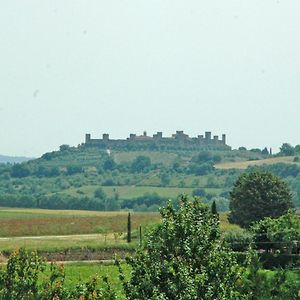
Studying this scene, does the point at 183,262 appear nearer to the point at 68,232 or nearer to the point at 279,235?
the point at 279,235

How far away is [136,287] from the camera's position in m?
20.3

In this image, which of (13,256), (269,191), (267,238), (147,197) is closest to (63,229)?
(269,191)

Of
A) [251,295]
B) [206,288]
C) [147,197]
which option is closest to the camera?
[206,288]

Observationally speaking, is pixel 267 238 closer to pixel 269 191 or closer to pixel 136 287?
pixel 269 191

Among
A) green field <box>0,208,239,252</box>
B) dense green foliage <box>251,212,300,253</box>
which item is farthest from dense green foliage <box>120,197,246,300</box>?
green field <box>0,208,239,252</box>

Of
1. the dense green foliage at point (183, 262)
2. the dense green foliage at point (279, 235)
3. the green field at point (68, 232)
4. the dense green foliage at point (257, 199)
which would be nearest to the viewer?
the dense green foliage at point (183, 262)

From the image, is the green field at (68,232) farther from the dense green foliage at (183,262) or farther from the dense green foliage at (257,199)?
the dense green foliage at (183,262)

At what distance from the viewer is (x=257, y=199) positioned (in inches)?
3095

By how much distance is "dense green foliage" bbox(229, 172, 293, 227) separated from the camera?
7862cm

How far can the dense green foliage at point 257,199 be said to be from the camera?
7862 cm

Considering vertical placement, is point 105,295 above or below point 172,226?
below

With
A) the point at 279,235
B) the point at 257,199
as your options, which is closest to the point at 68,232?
the point at 257,199

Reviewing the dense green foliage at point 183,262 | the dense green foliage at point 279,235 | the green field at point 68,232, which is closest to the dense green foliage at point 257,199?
the green field at point 68,232

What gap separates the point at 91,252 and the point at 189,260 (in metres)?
41.8
